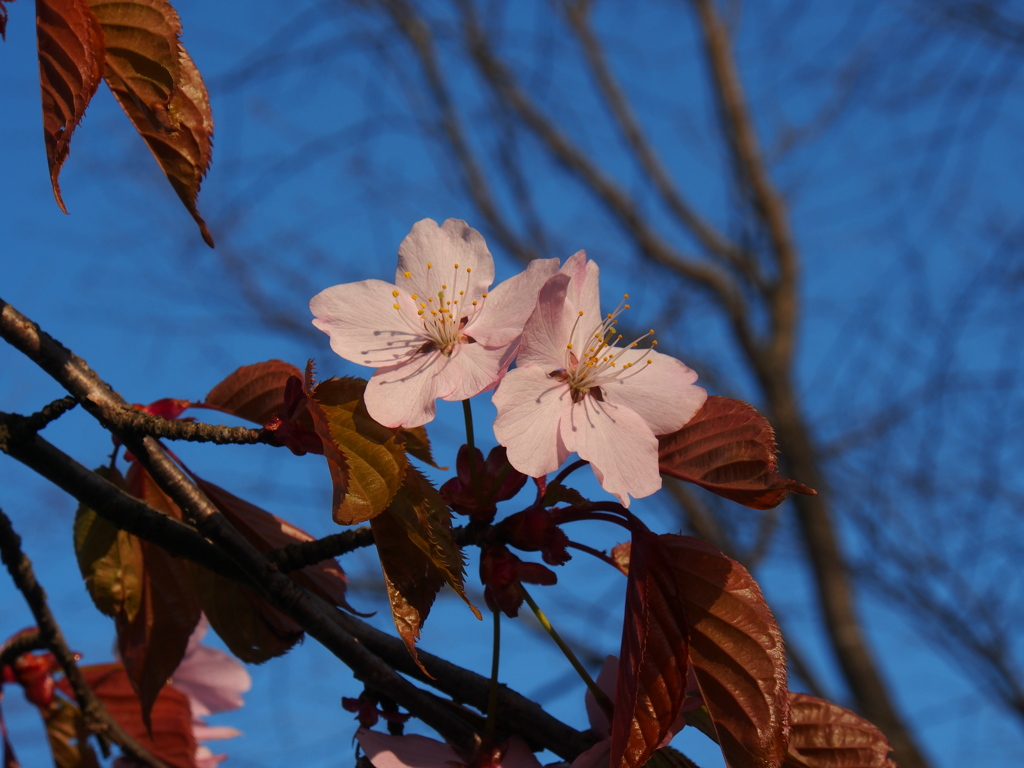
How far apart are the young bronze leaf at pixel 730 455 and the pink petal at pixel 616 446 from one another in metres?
0.03

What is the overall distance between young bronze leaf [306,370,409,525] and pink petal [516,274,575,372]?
0.12m

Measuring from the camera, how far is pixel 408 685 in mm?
693

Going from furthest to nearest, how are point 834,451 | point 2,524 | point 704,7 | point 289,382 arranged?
point 704,7
point 834,451
point 2,524
point 289,382

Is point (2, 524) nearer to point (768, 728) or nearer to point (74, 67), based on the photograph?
point (74, 67)

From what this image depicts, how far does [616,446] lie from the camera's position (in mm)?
700

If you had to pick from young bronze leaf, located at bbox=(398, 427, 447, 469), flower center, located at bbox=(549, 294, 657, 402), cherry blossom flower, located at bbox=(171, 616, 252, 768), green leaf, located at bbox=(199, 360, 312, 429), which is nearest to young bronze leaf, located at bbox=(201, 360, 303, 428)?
green leaf, located at bbox=(199, 360, 312, 429)

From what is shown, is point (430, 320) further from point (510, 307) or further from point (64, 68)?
point (64, 68)

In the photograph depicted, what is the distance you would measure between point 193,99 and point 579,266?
31 centimetres

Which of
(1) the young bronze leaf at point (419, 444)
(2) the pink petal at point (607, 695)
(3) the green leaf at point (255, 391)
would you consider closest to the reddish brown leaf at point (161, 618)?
(3) the green leaf at point (255, 391)

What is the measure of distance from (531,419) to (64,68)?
0.40 m

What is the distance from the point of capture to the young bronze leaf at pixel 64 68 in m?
0.57

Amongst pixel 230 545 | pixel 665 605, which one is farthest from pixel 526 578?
pixel 230 545

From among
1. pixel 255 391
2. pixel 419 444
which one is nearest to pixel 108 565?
pixel 255 391

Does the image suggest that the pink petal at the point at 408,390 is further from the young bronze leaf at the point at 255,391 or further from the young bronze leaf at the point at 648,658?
the young bronze leaf at the point at 648,658
